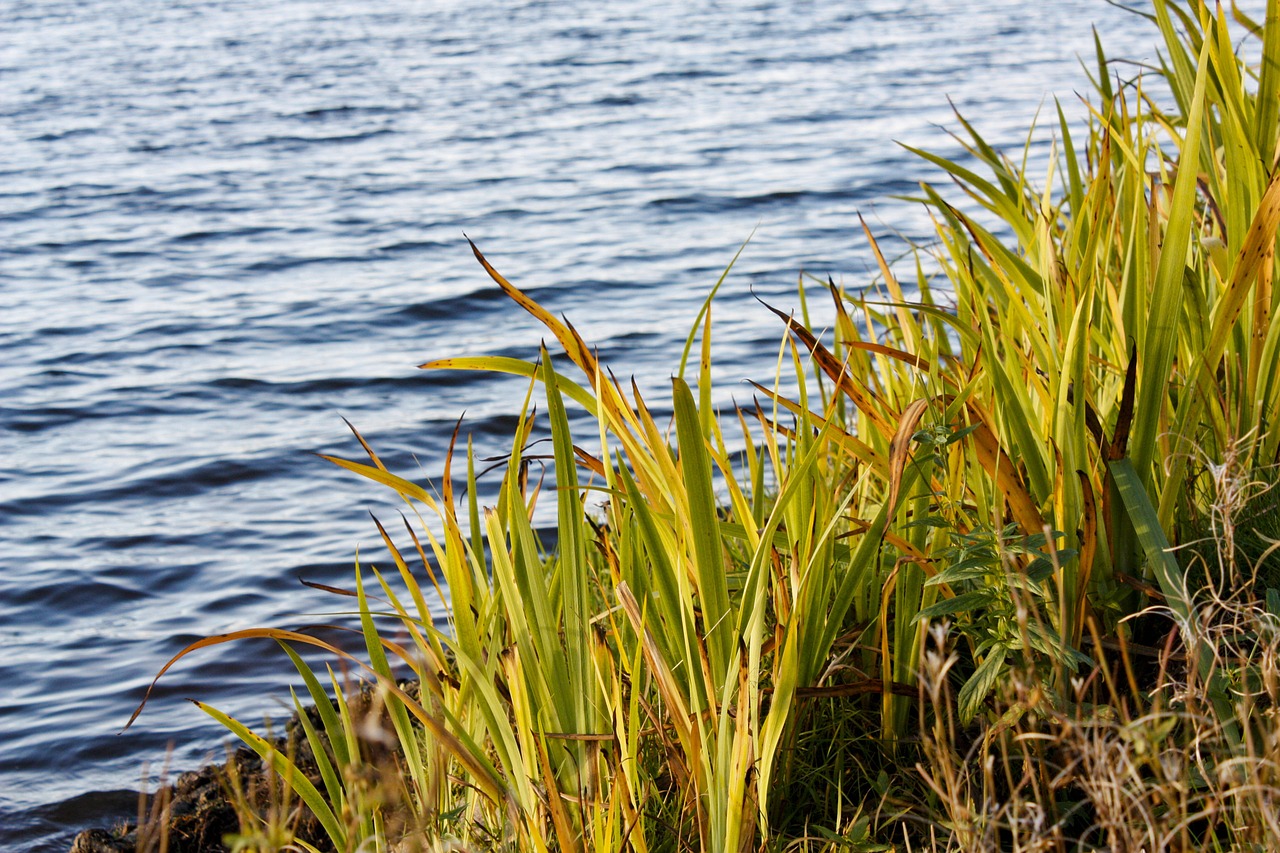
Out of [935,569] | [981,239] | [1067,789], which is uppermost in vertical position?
[981,239]

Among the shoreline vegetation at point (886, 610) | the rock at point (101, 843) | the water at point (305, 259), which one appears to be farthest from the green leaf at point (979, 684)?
the rock at point (101, 843)

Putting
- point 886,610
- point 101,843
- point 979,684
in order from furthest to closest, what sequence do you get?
1. point 101,843
2. point 886,610
3. point 979,684

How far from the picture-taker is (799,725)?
1.71 metres

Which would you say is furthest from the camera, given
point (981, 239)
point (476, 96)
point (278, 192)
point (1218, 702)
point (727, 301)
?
point (476, 96)

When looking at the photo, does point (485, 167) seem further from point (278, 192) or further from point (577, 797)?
point (577, 797)

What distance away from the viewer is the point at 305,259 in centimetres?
701

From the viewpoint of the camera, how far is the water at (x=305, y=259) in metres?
3.54

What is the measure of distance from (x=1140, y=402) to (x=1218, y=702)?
0.42 meters

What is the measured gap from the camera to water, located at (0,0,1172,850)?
3.54 m

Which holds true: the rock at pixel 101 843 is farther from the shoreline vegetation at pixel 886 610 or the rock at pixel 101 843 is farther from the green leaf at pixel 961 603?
the green leaf at pixel 961 603

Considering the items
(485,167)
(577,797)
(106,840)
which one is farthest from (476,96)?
(577,797)

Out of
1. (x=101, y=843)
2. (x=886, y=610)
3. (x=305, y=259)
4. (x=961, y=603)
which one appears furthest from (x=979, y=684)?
(x=305, y=259)

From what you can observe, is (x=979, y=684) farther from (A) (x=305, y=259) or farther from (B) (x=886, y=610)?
(A) (x=305, y=259)

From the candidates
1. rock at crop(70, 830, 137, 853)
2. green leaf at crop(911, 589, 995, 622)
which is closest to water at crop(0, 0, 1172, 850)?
rock at crop(70, 830, 137, 853)
